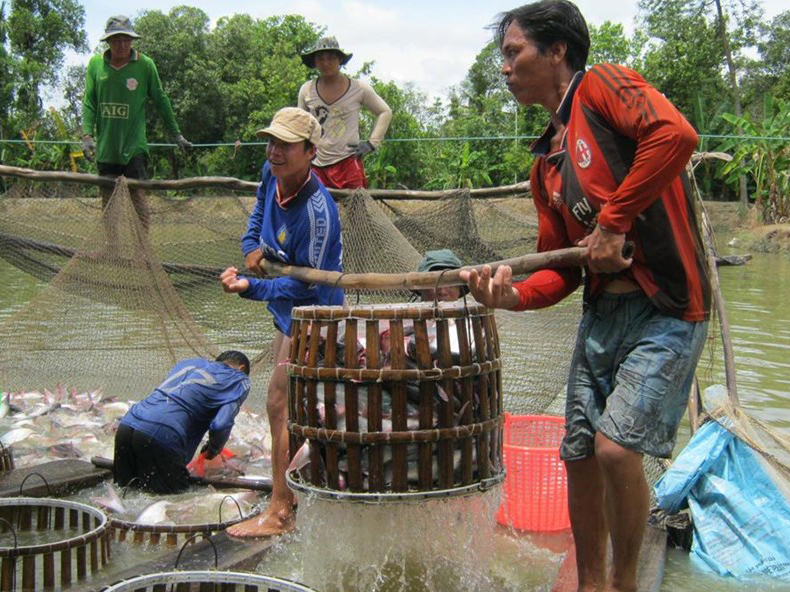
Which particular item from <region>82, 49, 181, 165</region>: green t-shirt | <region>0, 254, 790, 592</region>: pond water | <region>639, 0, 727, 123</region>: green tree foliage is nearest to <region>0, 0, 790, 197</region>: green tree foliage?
<region>639, 0, 727, 123</region>: green tree foliage

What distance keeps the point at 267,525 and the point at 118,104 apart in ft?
14.5

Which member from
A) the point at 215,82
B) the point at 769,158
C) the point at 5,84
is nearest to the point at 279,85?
the point at 215,82

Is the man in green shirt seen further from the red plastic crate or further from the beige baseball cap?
the red plastic crate

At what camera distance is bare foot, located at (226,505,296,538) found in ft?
12.5

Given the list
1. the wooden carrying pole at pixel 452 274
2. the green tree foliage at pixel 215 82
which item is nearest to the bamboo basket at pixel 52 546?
the wooden carrying pole at pixel 452 274

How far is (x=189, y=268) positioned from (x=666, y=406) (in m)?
4.78

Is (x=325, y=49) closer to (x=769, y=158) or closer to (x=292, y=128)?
(x=292, y=128)

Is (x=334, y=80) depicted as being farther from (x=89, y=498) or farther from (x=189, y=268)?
(x=89, y=498)

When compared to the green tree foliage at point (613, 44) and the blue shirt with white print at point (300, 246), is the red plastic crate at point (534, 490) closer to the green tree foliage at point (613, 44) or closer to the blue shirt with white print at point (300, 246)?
the blue shirt with white print at point (300, 246)

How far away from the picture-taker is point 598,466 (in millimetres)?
2938

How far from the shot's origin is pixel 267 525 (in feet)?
12.7

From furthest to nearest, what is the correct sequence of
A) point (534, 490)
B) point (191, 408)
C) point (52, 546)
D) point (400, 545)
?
point (191, 408), point (534, 490), point (52, 546), point (400, 545)

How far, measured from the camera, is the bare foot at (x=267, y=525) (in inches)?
150

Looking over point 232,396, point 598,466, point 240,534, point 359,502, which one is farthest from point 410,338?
point 232,396
